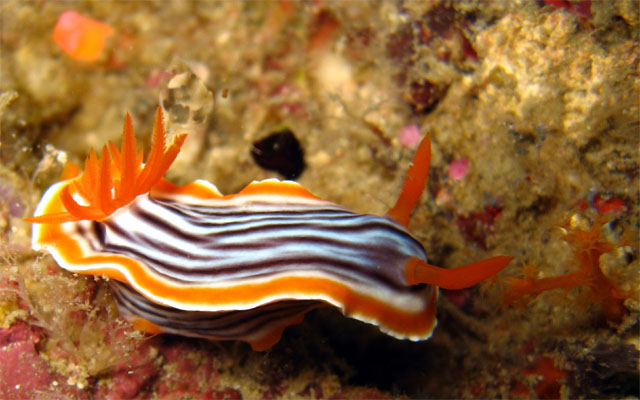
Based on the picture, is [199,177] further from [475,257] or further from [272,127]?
[475,257]

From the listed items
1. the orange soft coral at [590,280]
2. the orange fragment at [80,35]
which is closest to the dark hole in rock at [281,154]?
the orange soft coral at [590,280]

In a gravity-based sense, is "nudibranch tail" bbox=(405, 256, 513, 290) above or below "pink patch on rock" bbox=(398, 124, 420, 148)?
above

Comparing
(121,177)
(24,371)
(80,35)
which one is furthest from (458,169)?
(80,35)

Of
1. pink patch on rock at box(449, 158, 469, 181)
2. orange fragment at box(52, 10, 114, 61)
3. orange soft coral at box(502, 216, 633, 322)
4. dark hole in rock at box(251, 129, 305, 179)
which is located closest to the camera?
orange soft coral at box(502, 216, 633, 322)

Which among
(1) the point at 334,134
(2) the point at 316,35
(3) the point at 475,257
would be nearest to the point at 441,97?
(1) the point at 334,134

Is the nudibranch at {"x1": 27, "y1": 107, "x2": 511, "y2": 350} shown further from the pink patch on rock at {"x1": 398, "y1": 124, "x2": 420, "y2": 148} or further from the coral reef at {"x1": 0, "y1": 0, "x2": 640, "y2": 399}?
the pink patch on rock at {"x1": 398, "y1": 124, "x2": 420, "y2": 148}

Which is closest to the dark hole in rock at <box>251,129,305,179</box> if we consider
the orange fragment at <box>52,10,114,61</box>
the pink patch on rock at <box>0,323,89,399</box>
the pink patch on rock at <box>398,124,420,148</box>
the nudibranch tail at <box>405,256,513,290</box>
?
the pink patch on rock at <box>398,124,420,148</box>

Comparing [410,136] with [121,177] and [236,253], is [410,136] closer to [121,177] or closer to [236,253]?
[236,253]
